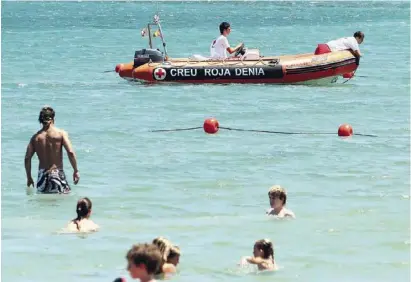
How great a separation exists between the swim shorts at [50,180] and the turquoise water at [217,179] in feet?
0.64

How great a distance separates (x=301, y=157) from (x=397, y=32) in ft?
156

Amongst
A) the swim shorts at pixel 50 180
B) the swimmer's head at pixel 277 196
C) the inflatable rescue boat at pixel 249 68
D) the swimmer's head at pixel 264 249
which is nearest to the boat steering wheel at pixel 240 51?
the inflatable rescue boat at pixel 249 68

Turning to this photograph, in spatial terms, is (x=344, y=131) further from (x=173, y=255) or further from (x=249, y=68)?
(x=173, y=255)

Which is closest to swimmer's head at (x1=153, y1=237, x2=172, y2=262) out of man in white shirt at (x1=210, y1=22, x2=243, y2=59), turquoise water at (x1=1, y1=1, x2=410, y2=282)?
turquoise water at (x1=1, y1=1, x2=410, y2=282)

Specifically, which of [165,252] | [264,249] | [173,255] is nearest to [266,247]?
[264,249]

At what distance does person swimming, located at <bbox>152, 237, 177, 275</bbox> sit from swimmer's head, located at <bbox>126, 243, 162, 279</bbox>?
223cm

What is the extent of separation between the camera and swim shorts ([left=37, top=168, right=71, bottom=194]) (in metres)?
13.7

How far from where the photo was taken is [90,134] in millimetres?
21250

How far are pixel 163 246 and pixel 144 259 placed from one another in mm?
2630

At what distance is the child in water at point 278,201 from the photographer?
12711 millimetres

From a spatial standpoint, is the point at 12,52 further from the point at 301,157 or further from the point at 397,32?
the point at 301,157

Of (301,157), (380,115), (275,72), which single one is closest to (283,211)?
(301,157)

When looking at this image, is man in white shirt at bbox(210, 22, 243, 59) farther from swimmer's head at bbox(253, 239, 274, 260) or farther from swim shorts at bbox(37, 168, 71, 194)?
swimmer's head at bbox(253, 239, 274, 260)

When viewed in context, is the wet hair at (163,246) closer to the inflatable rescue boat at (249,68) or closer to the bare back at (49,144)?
the bare back at (49,144)
